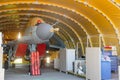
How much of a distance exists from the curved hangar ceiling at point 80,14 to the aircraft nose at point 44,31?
159 centimetres

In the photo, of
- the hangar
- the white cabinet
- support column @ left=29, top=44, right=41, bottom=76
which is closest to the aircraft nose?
the hangar

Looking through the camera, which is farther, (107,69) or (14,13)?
(14,13)

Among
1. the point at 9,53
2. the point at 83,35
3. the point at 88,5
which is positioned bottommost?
the point at 9,53

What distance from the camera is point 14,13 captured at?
17.7 meters

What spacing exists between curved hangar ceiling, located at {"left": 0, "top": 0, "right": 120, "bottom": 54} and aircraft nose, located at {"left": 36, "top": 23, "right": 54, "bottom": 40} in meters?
1.59

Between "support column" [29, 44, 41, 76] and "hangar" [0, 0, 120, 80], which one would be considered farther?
"support column" [29, 44, 41, 76]

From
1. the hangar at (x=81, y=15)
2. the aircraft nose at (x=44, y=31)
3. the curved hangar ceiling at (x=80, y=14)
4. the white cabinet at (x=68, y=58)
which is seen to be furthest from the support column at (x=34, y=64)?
the curved hangar ceiling at (x=80, y=14)

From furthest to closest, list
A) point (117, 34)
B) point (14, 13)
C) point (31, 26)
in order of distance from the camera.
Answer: point (14, 13), point (117, 34), point (31, 26)

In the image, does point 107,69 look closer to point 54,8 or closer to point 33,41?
point 33,41

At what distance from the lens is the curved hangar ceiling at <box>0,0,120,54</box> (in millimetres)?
14109

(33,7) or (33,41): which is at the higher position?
(33,7)

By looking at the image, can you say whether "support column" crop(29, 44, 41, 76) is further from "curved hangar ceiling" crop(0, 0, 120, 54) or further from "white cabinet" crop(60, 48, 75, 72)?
"curved hangar ceiling" crop(0, 0, 120, 54)

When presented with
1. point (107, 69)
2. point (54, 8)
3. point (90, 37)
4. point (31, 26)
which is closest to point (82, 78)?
point (107, 69)

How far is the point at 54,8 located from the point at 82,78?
17.2 ft
